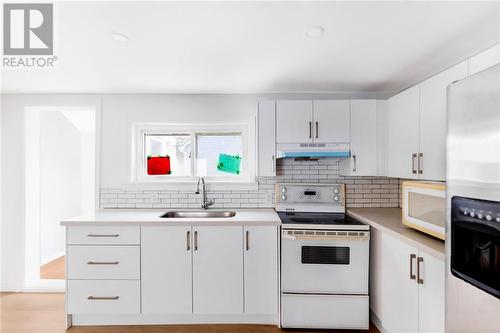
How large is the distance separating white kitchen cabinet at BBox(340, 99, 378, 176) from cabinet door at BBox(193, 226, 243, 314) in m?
1.37

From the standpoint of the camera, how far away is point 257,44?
174cm

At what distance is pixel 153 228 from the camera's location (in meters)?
2.25

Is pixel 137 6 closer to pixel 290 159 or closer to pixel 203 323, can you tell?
pixel 290 159

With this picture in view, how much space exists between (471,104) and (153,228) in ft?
7.30

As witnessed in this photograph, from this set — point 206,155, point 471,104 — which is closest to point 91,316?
point 206,155

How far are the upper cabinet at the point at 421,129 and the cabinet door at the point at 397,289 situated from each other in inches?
22.7

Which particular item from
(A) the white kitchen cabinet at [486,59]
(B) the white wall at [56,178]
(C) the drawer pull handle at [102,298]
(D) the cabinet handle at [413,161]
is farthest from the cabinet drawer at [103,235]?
(A) the white kitchen cabinet at [486,59]

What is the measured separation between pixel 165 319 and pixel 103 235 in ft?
3.02

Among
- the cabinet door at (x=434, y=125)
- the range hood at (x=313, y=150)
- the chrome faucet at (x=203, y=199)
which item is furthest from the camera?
the chrome faucet at (x=203, y=199)

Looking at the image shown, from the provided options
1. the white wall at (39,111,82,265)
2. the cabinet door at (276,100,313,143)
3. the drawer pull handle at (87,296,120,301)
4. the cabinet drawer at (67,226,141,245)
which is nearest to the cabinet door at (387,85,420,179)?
the cabinet door at (276,100,313,143)

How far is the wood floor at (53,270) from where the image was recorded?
3.17 meters

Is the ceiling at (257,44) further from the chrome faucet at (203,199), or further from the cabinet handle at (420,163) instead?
the chrome faucet at (203,199)

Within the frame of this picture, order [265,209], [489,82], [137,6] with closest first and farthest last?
[489,82], [137,6], [265,209]

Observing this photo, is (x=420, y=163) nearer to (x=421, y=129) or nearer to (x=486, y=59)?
(x=421, y=129)
